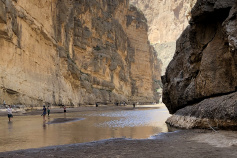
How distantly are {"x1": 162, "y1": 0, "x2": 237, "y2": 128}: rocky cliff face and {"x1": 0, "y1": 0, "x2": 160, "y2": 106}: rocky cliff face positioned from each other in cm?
1827

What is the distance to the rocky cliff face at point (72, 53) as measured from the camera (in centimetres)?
2519

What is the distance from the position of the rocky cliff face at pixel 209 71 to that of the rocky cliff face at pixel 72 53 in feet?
59.9

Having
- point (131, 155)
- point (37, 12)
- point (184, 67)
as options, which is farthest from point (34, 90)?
point (131, 155)

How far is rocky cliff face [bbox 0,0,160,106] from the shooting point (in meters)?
25.2

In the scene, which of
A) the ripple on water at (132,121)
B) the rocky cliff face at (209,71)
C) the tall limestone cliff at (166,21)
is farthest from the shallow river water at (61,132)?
the tall limestone cliff at (166,21)

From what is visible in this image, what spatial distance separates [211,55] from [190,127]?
3.50m

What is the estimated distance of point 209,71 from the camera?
10602mm

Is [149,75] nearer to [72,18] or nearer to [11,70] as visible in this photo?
[72,18]

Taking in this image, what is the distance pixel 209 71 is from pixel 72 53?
36.5 m

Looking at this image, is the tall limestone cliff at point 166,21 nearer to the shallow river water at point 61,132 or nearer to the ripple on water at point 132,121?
the ripple on water at point 132,121

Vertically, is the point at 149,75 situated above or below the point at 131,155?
above

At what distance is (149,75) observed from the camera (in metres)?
78.9

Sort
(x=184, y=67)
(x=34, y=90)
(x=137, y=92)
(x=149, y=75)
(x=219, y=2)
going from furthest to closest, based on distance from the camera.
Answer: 1. (x=149, y=75)
2. (x=137, y=92)
3. (x=34, y=90)
4. (x=184, y=67)
5. (x=219, y=2)

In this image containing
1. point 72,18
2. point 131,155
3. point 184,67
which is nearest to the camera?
point 131,155
